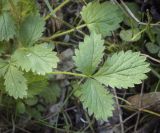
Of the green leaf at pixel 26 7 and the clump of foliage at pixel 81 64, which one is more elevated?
the green leaf at pixel 26 7

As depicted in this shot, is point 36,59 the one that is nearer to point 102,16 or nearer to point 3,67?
point 3,67

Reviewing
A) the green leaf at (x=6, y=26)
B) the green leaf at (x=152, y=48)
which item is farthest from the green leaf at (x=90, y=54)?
the green leaf at (x=152, y=48)

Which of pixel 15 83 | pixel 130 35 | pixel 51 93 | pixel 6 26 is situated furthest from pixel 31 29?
pixel 130 35

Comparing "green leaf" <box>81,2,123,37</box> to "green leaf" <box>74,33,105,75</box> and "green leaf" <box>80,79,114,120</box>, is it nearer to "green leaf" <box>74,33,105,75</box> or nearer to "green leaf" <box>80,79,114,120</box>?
"green leaf" <box>74,33,105,75</box>

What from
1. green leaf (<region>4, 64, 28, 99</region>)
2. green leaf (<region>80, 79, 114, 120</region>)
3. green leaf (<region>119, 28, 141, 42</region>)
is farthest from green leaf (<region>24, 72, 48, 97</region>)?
green leaf (<region>119, 28, 141, 42</region>)

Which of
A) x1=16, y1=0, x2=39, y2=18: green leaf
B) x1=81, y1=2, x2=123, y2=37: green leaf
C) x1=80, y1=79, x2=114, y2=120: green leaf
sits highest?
x1=16, y1=0, x2=39, y2=18: green leaf

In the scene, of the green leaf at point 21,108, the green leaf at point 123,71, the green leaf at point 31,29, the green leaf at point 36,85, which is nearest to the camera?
the green leaf at point 123,71

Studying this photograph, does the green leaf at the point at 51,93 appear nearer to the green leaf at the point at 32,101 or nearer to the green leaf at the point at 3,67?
the green leaf at the point at 32,101
